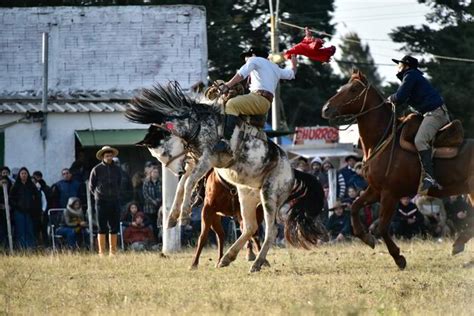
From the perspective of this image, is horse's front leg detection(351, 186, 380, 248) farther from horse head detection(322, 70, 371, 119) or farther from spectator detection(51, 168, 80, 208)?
spectator detection(51, 168, 80, 208)

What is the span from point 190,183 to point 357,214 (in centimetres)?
273

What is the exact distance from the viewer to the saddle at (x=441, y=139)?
624 inches

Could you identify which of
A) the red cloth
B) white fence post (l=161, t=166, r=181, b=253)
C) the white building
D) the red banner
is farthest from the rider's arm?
the red banner

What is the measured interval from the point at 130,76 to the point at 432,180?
57.5ft

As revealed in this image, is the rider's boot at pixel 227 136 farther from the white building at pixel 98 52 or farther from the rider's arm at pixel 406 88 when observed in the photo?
the white building at pixel 98 52

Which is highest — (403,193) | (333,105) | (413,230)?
(333,105)

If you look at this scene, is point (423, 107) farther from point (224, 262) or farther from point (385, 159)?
point (224, 262)

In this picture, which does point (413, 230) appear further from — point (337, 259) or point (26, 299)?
point (26, 299)

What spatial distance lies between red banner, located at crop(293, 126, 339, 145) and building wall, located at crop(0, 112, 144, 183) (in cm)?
748

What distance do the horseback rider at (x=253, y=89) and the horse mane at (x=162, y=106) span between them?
0.84 ft

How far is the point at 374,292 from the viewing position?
12.1 m

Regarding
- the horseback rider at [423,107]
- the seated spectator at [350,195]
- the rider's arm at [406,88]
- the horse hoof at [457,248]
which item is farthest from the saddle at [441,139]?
the seated spectator at [350,195]

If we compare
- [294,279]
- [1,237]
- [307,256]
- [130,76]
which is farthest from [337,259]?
[130,76]

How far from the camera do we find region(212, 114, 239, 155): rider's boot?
14.8 meters
